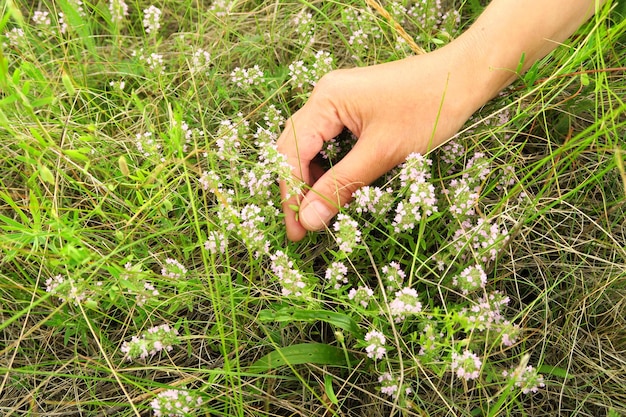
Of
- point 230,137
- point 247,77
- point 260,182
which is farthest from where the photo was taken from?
point 247,77

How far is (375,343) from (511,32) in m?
1.57

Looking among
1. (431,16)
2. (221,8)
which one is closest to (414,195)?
(431,16)

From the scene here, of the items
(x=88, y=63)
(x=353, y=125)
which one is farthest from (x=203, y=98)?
(x=353, y=125)

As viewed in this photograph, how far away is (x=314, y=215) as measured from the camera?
7.42 ft

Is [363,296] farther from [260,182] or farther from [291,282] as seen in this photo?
[260,182]

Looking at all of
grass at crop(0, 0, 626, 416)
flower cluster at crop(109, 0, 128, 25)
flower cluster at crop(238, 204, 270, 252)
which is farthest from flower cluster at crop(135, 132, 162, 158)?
flower cluster at crop(109, 0, 128, 25)

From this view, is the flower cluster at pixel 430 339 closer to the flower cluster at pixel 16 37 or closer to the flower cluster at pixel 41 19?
the flower cluster at pixel 16 37

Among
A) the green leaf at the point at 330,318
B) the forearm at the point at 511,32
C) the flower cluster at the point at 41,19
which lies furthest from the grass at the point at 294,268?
the flower cluster at the point at 41,19

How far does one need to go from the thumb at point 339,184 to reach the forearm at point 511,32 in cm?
65

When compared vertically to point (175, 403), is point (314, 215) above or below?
above

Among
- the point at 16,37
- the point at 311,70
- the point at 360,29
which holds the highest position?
the point at 16,37

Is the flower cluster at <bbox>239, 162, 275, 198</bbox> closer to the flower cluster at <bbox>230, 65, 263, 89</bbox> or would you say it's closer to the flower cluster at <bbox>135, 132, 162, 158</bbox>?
the flower cluster at <bbox>135, 132, 162, 158</bbox>

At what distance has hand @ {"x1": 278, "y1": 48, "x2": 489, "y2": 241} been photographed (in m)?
2.29

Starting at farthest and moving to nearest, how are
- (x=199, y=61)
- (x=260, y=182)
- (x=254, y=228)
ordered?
(x=199, y=61) < (x=260, y=182) < (x=254, y=228)
